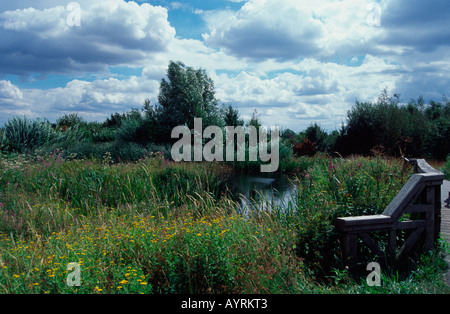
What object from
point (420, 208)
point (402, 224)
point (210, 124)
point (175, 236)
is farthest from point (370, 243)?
point (210, 124)

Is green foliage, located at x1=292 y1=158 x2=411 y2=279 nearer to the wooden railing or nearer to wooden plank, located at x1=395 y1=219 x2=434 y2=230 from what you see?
the wooden railing

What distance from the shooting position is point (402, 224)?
198 inches

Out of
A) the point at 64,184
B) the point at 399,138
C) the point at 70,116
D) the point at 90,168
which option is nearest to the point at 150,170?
the point at 90,168

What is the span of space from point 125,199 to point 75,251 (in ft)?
14.4

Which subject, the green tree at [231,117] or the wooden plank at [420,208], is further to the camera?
the green tree at [231,117]

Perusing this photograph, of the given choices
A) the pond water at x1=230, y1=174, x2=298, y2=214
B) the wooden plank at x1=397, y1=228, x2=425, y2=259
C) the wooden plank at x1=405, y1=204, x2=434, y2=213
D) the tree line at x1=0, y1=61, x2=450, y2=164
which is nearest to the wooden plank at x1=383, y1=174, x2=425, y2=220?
the wooden plank at x1=405, y1=204, x2=434, y2=213

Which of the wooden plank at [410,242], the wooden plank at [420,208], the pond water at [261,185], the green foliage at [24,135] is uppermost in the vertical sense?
the green foliage at [24,135]

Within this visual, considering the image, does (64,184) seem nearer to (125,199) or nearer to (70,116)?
(125,199)

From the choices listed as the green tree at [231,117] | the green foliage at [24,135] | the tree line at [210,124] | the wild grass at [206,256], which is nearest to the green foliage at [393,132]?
the tree line at [210,124]

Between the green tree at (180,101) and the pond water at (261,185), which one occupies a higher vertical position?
the green tree at (180,101)

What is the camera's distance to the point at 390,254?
4961mm

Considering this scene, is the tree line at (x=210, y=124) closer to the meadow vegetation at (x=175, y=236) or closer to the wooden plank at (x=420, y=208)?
the meadow vegetation at (x=175, y=236)

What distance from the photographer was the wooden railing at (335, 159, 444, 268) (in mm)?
4734

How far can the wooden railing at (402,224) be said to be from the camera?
473 cm
